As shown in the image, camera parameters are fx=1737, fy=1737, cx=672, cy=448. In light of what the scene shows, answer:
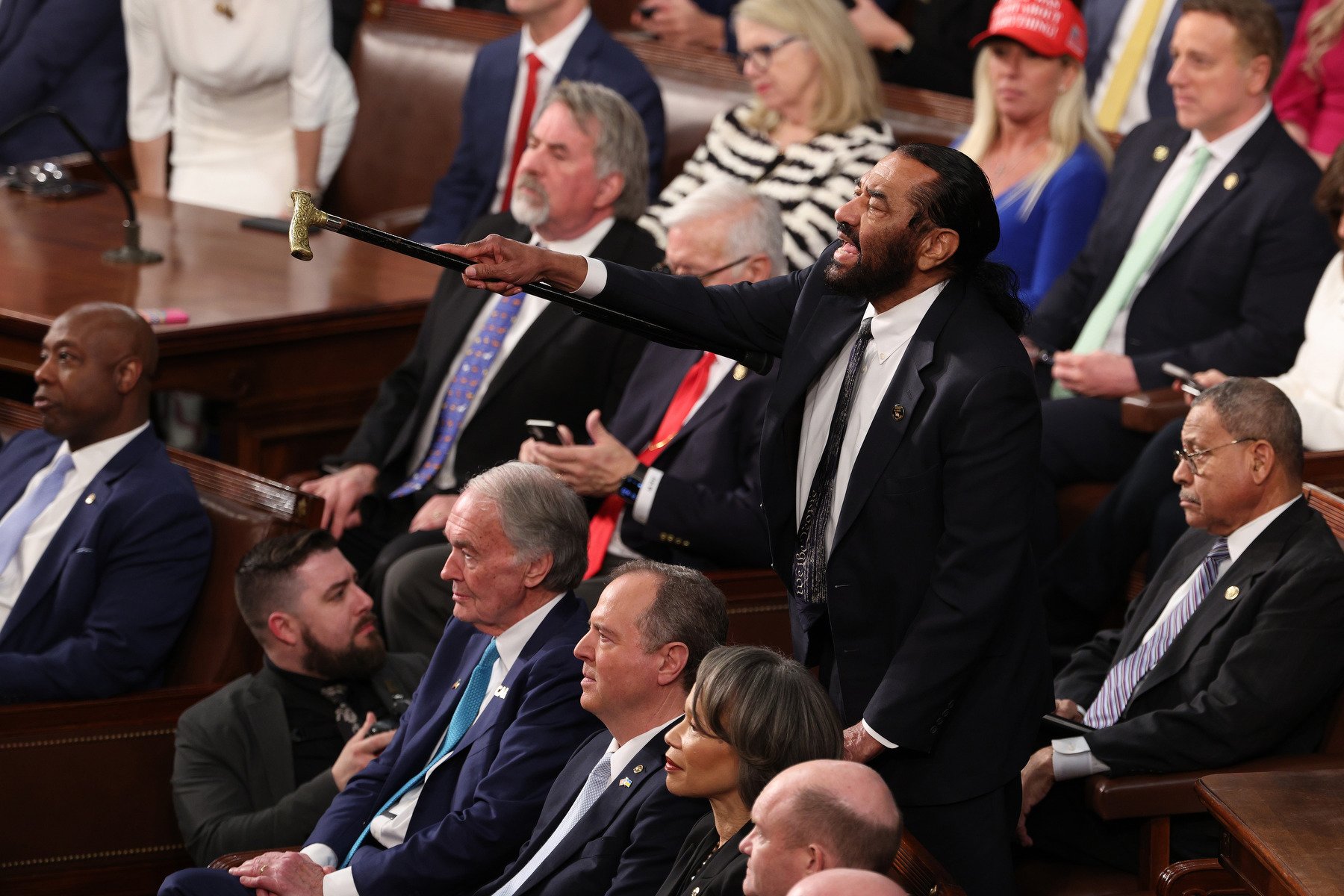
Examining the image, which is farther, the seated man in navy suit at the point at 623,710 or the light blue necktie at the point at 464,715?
the light blue necktie at the point at 464,715

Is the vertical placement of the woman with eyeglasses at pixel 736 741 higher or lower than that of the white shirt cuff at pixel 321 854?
higher

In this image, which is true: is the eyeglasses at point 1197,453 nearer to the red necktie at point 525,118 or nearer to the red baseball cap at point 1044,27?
the red baseball cap at point 1044,27

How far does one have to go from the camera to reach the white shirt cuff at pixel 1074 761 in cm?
280

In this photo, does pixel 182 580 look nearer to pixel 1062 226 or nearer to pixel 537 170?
pixel 537 170

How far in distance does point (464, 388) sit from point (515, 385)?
0.18m

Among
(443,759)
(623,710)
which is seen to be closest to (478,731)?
(443,759)

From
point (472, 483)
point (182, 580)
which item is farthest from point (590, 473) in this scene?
point (182, 580)

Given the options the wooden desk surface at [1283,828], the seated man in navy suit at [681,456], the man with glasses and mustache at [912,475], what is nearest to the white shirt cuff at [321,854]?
the seated man in navy suit at [681,456]

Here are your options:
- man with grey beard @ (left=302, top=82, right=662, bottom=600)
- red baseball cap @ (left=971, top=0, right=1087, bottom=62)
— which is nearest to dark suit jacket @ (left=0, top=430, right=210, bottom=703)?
man with grey beard @ (left=302, top=82, right=662, bottom=600)

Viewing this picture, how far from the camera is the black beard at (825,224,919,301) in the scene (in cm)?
229

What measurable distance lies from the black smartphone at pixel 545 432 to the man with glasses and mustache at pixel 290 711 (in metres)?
0.47

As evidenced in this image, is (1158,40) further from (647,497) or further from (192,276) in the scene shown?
(192,276)

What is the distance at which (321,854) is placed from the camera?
9.64 ft

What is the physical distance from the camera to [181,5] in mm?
5742
